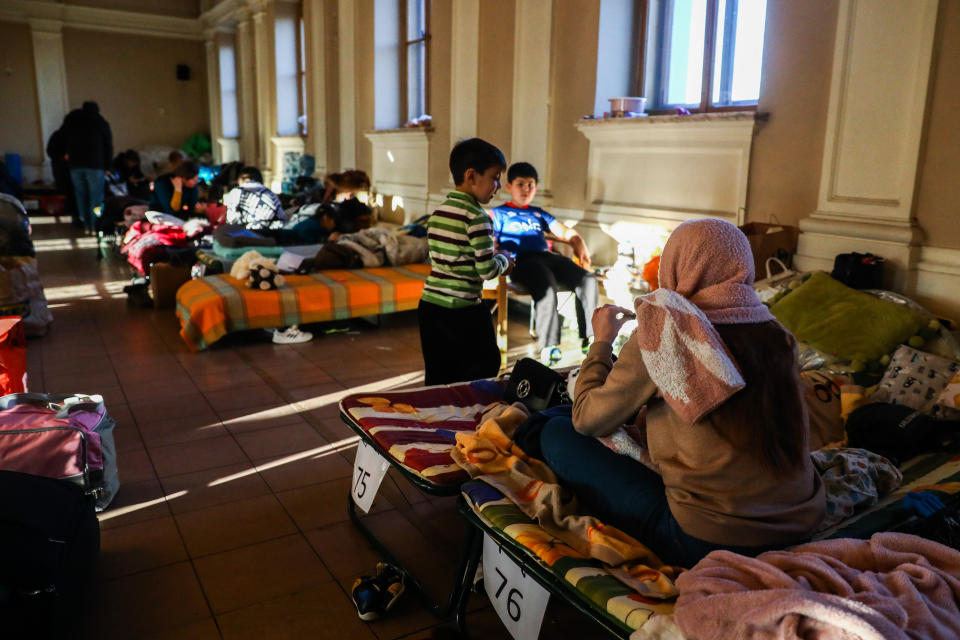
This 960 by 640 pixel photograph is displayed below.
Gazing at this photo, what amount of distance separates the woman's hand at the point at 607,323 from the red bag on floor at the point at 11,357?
2.58 m

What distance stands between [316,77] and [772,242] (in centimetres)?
699

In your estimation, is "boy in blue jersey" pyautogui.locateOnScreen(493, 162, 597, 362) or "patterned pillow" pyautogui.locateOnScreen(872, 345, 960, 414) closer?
"patterned pillow" pyautogui.locateOnScreen(872, 345, 960, 414)

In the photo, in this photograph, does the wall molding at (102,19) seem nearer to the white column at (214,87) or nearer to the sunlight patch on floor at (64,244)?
the white column at (214,87)

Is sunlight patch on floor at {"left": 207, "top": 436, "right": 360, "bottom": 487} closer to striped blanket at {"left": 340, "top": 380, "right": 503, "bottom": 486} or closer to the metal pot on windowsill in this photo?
striped blanket at {"left": 340, "top": 380, "right": 503, "bottom": 486}

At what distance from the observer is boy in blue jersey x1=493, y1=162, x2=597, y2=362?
455 centimetres

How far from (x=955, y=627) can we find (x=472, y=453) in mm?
1226

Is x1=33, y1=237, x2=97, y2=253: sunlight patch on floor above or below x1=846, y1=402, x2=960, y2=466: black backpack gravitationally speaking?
below

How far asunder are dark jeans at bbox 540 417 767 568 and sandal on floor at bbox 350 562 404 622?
22.8 inches

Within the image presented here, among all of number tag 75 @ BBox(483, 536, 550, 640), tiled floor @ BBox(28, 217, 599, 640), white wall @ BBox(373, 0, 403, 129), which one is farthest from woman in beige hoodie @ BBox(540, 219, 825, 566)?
white wall @ BBox(373, 0, 403, 129)

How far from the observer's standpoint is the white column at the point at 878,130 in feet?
10.7

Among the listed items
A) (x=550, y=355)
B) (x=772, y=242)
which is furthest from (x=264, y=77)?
(x=772, y=242)

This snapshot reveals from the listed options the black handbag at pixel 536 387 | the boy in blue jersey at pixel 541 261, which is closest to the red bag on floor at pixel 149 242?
the boy in blue jersey at pixel 541 261

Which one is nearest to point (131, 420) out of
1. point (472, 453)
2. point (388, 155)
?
point (472, 453)

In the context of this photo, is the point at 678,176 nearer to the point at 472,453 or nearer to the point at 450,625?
the point at 472,453
